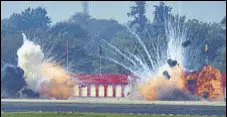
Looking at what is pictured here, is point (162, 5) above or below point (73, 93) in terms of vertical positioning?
above

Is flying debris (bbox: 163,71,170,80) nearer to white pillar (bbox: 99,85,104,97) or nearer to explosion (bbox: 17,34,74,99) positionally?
white pillar (bbox: 99,85,104,97)

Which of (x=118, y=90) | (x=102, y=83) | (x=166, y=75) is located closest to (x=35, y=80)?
(x=102, y=83)

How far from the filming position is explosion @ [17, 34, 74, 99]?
88.9 m

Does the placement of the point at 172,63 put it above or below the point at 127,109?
above

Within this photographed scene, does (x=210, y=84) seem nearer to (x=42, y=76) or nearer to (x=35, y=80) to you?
(x=42, y=76)

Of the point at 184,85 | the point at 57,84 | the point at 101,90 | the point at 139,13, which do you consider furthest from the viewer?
the point at 139,13

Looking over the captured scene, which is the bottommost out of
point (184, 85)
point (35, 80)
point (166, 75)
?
point (184, 85)

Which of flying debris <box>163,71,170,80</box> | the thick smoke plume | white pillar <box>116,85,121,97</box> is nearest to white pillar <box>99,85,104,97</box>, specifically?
white pillar <box>116,85,121,97</box>

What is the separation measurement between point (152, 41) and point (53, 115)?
2935 inches

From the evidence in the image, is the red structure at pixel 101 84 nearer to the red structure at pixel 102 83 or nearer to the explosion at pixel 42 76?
the red structure at pixel 102 83

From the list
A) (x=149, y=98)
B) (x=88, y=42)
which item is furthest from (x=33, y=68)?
(x=88, y=42)

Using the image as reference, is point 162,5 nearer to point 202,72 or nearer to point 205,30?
point 205,30

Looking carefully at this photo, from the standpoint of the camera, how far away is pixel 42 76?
89.9m

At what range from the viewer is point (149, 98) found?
86625 millimetres
